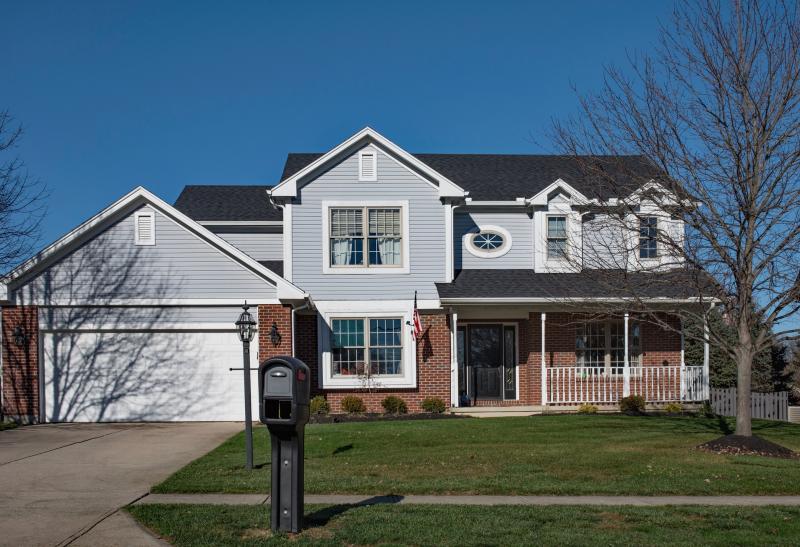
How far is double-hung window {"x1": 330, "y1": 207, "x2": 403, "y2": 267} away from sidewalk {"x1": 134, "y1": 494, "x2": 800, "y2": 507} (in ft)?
36.2

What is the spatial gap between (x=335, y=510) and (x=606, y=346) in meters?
14.2

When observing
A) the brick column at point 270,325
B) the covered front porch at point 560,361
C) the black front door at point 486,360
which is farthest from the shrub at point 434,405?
the brick column at point 270,325

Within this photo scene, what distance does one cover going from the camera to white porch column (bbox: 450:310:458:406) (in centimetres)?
1994

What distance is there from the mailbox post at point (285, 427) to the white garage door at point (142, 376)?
422 inches

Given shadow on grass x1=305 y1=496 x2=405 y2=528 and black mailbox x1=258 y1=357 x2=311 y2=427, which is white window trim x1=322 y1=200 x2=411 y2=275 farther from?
black mailbox x1=258 y1=357 x2=311 y2=427

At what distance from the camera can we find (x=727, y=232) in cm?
1313

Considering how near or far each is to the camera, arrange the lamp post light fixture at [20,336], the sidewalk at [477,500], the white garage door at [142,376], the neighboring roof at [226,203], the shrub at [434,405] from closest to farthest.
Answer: the sidewalk at [477,500] < the lamp post light fixture at [20,336] < the white garage door at [142,376] < the shrub at [434,405] < the neighboring roof at [226,203]

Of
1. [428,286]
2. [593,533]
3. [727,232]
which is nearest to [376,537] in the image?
[593,533]

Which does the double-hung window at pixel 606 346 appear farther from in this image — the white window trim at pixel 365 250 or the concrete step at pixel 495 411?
the white window trim at pixel 365 250

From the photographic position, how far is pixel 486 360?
855 inches

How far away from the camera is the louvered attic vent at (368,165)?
66.4 feet

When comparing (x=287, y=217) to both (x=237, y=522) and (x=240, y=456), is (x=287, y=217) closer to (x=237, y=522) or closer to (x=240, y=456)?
(x=240, y=456)

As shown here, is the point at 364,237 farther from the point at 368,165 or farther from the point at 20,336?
the point at 20,336

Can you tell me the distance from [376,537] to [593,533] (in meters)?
2.04
